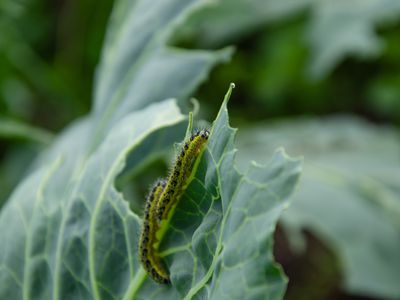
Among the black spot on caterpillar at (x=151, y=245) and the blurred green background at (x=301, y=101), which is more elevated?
the black spot on caterpillar at (x=151, y=245)

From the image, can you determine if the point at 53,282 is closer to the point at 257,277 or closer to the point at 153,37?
the point at 257,277

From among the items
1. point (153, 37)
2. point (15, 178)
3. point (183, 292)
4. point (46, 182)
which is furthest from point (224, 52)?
point (15, 178)

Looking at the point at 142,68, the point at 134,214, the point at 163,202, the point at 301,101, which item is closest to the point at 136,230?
the point at 134,214

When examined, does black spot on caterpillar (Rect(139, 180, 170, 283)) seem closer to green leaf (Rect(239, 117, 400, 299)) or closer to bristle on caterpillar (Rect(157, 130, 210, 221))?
bristle on caterpillar (Rect(157, 130, 210, 221))

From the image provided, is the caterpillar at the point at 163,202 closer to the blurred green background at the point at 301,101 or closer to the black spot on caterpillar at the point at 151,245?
the black spot on caterpillar at the point at 151,245

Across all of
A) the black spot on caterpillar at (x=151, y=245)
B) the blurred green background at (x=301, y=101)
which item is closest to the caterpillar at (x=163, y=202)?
the black spot on caterpillar at (x=151, y=245)

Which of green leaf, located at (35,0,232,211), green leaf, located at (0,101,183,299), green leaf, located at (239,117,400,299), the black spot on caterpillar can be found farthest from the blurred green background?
the black spot on caterpillar
